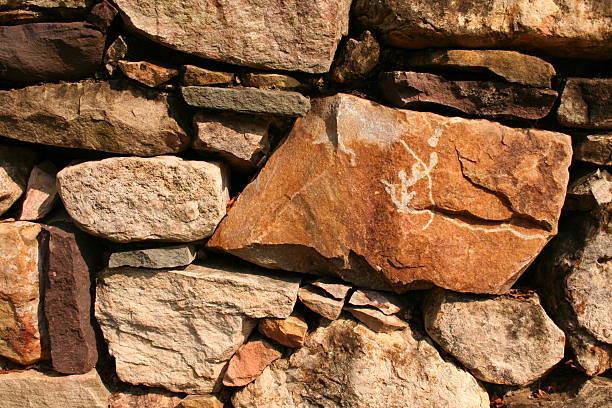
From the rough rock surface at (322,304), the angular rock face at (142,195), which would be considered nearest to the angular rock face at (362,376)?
the rough rock surface at (322,304)

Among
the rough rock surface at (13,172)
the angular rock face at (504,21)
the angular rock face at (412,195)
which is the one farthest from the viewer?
the rough rock surface at (13,172)

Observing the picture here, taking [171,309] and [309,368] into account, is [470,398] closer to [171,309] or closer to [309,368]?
[309,368]

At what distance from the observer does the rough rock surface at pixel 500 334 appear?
2.24 m

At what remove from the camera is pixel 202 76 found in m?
2.06

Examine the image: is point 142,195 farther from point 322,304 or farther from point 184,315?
point 322,304

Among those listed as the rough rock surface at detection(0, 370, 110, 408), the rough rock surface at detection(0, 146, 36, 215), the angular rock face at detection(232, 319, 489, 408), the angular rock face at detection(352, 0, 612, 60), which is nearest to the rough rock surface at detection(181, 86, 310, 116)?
the angular rock face at detection(352, 0, 612, 60)

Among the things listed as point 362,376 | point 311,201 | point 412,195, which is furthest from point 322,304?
point 412,195

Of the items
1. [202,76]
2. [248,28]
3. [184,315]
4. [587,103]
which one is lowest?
[184,315]

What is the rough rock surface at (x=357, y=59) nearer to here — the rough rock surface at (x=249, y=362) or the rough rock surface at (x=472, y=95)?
the rough rock surface at (x=472, y=95)

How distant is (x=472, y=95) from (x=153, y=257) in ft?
5.51

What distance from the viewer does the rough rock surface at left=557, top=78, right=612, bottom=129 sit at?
206 centimetres

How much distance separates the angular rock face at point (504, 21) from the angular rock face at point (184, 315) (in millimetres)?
1350

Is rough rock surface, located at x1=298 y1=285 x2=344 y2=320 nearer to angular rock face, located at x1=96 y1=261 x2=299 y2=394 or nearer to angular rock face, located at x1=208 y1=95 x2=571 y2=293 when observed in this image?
angular rock face, located at x1=96 y1=261 x2=299 y2=394

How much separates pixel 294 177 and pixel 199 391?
1243mm
